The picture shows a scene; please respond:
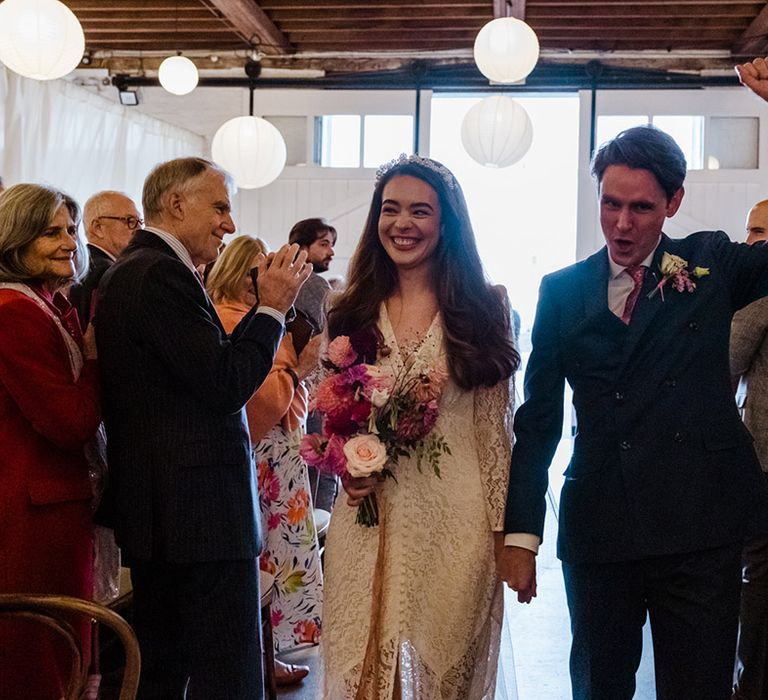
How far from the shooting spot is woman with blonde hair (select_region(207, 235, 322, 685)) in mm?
3424

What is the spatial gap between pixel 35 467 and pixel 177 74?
6386 mm

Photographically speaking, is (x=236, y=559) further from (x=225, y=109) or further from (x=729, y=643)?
(x=225, y=109)

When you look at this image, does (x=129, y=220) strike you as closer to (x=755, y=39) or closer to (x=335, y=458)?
(x=335, y=458)

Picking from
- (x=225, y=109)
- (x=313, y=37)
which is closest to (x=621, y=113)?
(x=313, y=37)

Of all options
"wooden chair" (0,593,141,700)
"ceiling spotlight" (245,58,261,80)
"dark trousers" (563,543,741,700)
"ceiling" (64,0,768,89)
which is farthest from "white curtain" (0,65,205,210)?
"dark trousers" (563,543,741,700)

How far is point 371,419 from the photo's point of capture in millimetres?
2168

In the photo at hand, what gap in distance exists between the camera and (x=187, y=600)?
240 cm

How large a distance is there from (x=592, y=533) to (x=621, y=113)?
8841 mm

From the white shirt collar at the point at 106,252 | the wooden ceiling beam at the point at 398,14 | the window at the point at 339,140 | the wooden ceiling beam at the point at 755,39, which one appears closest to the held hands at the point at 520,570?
the white shirt collar at the point at 106,252

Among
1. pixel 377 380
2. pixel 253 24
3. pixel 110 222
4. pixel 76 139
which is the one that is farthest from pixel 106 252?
pixel 76 139

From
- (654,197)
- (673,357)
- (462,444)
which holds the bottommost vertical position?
(462,444)

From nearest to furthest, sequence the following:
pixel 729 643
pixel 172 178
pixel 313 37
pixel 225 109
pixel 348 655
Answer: pixel 729 643
pixel 348 655
pixel 172 178
pixel 313 37
pixel 225 109

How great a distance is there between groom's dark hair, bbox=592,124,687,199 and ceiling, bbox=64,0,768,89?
244 inches

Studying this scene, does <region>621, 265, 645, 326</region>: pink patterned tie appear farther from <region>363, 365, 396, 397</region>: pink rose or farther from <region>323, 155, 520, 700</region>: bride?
<region>363, 365, 396, 397</region>: pink rose
